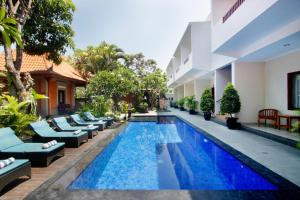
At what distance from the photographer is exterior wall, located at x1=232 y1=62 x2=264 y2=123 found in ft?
39.0

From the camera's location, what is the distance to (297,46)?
8648 millimetres

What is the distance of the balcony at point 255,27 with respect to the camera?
6.30 metres

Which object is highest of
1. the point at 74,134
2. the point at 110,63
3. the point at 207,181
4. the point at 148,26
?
the point at 148,26

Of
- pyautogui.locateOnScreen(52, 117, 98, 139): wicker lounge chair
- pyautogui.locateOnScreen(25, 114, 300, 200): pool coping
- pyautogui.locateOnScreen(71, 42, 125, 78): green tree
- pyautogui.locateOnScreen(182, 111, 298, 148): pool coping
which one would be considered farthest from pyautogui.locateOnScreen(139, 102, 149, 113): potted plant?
pyautogui.locateOnScreen(25, 114, 300, 200): pool coping

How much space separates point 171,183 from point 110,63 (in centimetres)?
2446

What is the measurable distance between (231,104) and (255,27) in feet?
14.4

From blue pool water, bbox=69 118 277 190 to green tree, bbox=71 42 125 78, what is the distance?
1985 centimetres

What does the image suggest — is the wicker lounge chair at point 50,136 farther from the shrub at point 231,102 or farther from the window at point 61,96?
the window at point 61,96

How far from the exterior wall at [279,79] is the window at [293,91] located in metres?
0.24

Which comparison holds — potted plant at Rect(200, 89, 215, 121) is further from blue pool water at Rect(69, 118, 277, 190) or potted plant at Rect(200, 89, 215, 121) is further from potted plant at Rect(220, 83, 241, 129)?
blue pool water at Rect(69, 118, 277, 190)

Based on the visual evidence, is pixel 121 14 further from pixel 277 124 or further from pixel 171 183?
pixel 171 183

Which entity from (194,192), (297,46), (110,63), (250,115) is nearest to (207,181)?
(194,192)

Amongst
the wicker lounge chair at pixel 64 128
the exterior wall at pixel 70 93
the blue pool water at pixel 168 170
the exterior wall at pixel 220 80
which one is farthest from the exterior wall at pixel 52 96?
the exterior wall at pixel 220 80

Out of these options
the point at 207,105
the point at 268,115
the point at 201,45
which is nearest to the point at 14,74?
the point at 201,45
